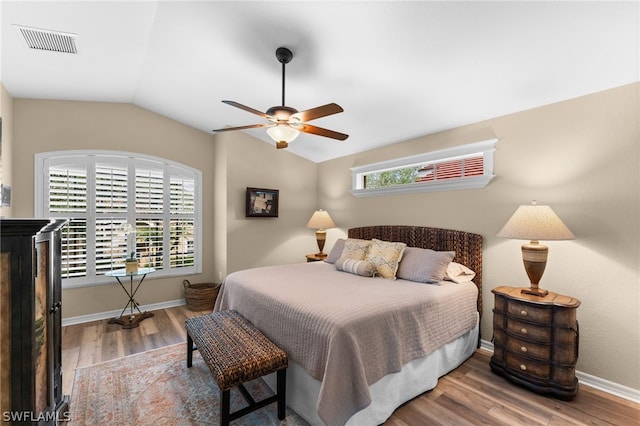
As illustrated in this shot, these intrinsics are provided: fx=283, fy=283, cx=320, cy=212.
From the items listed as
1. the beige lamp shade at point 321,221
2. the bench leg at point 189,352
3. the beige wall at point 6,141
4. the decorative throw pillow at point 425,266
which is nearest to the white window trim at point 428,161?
the beige lamp shade at point 321,221

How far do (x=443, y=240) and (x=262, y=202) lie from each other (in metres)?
2.75

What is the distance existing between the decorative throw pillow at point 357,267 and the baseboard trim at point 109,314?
2.75 meters

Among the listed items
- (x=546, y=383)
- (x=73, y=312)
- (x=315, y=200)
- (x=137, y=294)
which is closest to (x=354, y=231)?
(x=315, y=200)

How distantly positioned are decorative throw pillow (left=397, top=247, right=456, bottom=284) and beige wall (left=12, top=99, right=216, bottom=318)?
3217mm

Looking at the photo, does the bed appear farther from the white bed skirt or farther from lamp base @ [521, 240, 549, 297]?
lamp base @ [521, 240, 549, 297]

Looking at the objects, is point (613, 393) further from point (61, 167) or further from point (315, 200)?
point (61, 167)

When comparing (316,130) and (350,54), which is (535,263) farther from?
(350,54)

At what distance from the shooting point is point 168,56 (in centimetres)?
280

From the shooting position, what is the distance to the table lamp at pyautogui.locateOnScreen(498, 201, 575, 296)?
7.26 ft

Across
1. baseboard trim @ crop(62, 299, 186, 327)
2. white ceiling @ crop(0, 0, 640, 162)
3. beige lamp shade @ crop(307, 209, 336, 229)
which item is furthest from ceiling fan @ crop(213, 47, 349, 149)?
baseboard trim @ crop(62, 299, 186, 327)

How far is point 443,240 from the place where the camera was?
3268 millimetres

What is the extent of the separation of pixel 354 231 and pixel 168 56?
3167 mm

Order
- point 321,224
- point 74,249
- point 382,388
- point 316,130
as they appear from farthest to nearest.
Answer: point 321,224
point 74,249
point 316,130
point 382,388

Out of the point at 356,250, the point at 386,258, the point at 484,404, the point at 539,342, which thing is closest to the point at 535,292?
the point at 539,342
